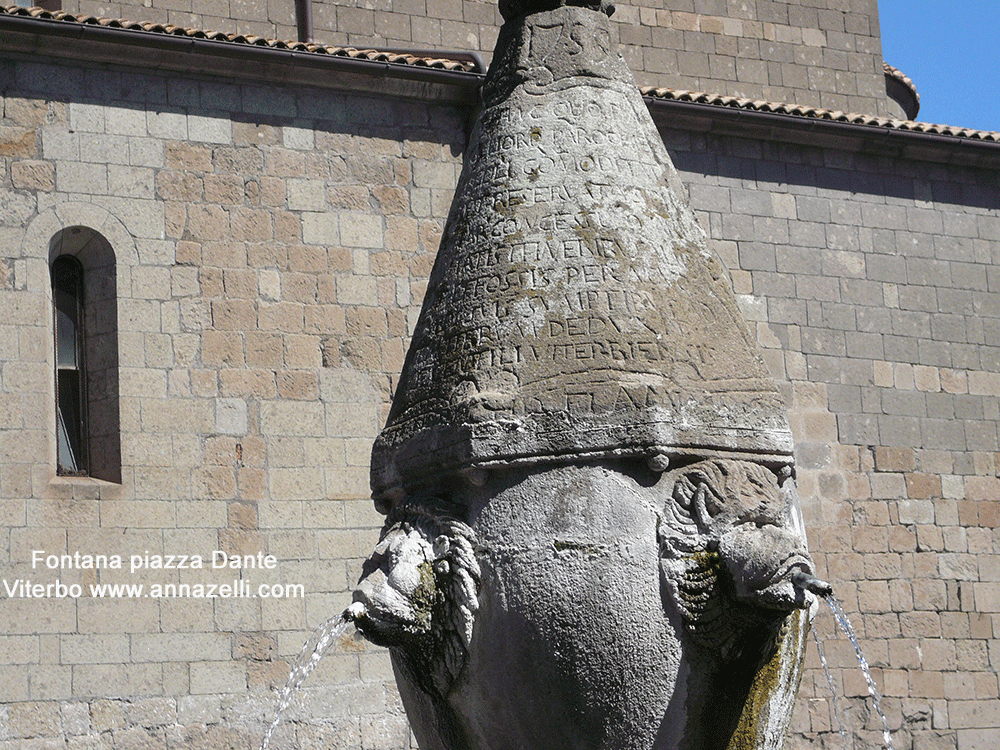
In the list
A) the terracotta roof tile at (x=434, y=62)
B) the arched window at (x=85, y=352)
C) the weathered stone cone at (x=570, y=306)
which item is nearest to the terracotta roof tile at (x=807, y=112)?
the terracotta roof tile at (x=434, y=62)

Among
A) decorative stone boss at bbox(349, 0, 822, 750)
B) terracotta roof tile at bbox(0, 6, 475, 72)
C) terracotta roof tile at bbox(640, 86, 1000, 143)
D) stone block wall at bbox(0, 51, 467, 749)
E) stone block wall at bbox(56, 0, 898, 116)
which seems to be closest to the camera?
decorative stone boss at bbox(349, 0, 822, 750)

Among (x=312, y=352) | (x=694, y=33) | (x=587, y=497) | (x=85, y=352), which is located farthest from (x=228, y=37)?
(x=587, y=497)

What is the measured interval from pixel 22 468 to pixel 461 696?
17.5ft

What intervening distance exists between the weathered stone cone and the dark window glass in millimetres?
5262

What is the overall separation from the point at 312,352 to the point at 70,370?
4.43 feet

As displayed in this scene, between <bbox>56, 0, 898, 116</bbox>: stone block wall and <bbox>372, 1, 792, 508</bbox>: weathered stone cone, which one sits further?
<bbox>56, 0, 898, 116</bbox>: stone block wall

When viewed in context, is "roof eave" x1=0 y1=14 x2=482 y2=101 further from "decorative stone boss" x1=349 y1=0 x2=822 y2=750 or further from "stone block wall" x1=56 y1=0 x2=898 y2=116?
"decorative stone boss" x1=349 y1=0 x2=822 y2=750

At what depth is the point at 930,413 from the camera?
1028 cm

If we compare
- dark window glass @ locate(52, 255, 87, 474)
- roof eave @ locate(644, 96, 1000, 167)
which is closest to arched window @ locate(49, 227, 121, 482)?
dark window glass @ locate(52, 255, 87, 474)

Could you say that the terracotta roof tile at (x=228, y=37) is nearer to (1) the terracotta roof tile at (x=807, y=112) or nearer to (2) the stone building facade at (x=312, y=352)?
(2) the stone building facade at (x=312, y=352)

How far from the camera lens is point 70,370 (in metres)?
8.34

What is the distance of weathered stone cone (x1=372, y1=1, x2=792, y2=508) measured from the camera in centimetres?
304

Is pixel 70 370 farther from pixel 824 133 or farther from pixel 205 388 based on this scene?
pixel 824 133

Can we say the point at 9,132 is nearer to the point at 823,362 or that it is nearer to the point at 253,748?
the point at 253,748
